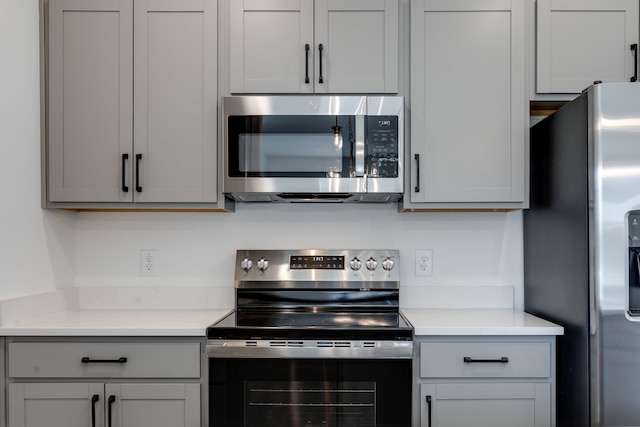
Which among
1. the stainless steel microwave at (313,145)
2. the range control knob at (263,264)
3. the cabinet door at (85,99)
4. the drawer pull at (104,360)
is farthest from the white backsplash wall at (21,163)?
the range control knob at (263,264)

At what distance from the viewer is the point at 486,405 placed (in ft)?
5.36

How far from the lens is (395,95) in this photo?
188cm

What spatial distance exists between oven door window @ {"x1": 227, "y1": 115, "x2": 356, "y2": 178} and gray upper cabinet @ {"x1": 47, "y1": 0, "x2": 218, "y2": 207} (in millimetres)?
127

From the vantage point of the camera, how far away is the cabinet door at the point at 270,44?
1.87 meters

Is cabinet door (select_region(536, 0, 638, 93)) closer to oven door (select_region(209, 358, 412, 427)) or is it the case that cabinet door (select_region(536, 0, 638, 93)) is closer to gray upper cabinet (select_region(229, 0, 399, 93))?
gray upper cabinet (select_region(229, 0, 399, 93))

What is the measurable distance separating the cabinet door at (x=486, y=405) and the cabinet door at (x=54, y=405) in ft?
4.14

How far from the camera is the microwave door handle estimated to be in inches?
72.2

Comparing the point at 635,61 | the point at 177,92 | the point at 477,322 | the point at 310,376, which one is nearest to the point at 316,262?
the point at 310,376

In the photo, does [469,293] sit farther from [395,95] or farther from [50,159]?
[50,159]

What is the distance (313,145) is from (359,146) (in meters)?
0.20

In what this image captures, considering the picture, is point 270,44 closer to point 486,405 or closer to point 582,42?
point 582,42

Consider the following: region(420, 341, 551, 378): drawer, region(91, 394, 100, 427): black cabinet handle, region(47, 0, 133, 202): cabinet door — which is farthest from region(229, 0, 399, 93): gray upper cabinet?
region(91, 394, 100, 427): black cabinet handle

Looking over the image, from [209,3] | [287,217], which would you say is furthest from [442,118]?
[209,3]

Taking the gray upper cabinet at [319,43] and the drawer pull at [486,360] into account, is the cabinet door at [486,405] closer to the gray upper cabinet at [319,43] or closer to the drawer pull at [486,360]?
the drawer pull at [486,360]
